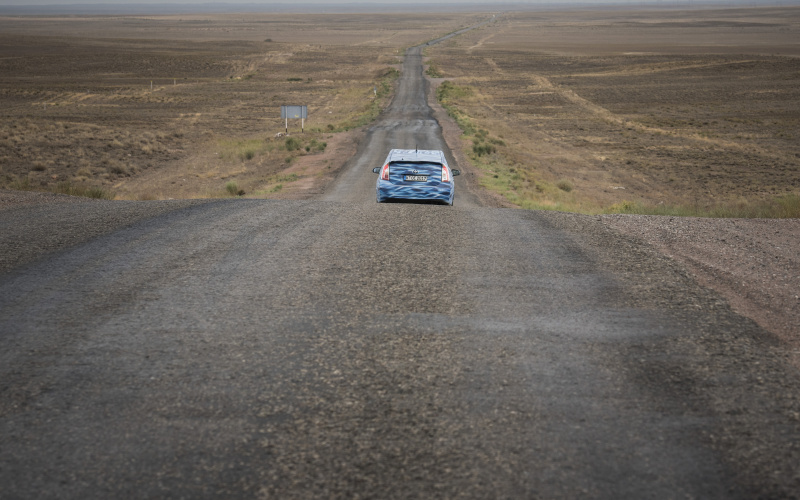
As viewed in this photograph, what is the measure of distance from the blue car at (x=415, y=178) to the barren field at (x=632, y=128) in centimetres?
638

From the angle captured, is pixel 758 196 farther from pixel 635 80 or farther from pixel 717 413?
pixel 635 80

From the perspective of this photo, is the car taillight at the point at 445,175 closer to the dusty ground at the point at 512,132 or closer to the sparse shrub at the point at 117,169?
the dusty ground at the point at 512,132

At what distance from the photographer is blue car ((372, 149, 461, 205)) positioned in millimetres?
18688

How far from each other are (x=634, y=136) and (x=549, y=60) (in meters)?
78.2

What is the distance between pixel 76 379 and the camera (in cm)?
661

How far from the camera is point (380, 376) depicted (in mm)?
6734

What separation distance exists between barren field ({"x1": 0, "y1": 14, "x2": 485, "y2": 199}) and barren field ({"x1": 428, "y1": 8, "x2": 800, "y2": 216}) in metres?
9.49

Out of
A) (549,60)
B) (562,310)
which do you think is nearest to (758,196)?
(562,310)

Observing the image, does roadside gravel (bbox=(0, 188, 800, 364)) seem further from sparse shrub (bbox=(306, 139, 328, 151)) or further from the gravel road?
sparse shrub (bbox=(306, 139, 328, 151))

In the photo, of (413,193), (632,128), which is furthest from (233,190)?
(632,128)

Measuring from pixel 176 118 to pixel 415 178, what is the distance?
1858 inches

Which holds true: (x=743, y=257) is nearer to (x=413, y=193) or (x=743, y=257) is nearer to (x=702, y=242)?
(x=702, y=242)

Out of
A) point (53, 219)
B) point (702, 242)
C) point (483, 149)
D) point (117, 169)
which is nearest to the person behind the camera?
point (702, 242)

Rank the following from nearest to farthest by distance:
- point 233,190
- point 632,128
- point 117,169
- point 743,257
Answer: point 743,257, point 233,190, point 117,169, point 632,128
